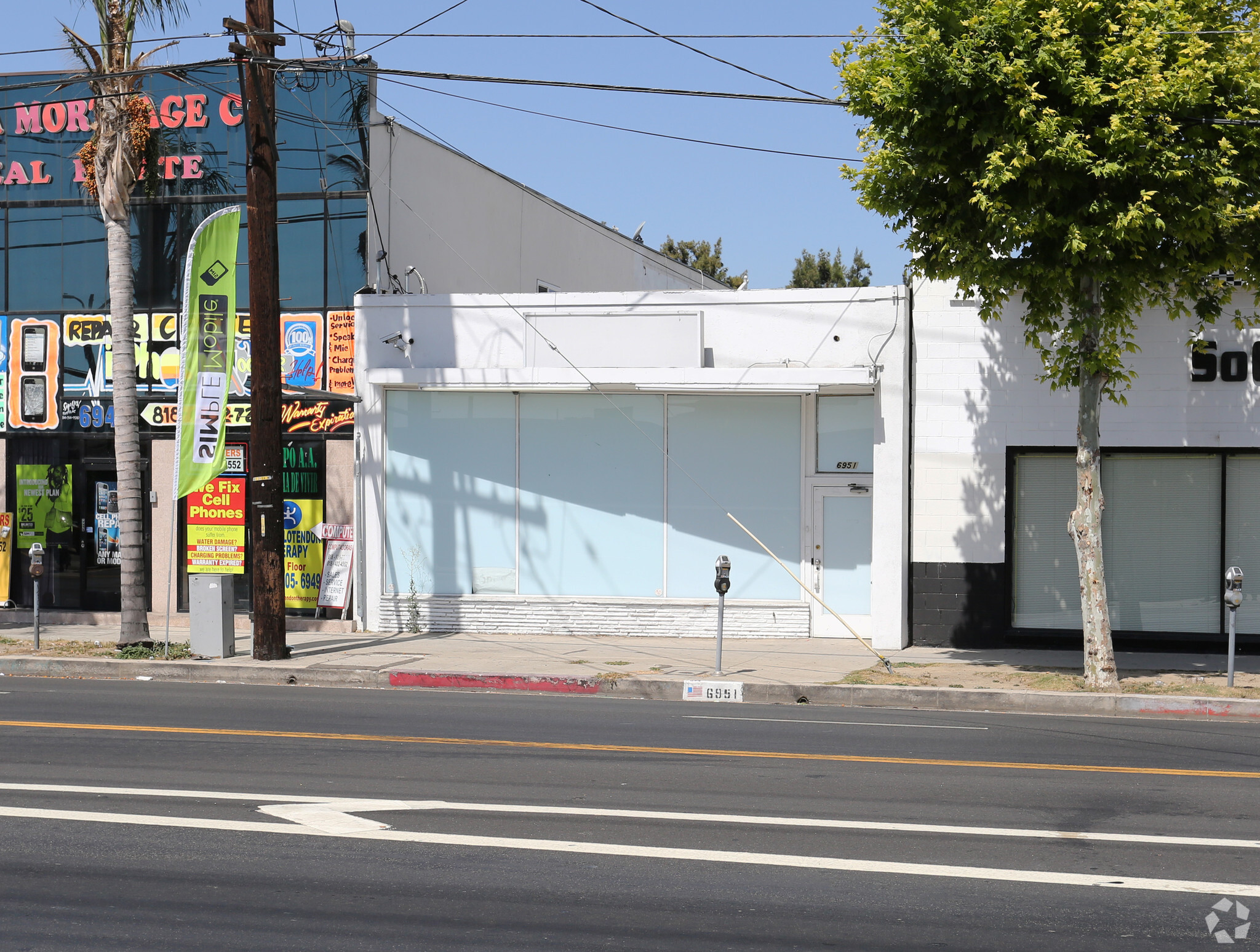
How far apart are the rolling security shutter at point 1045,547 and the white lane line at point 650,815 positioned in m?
9.52

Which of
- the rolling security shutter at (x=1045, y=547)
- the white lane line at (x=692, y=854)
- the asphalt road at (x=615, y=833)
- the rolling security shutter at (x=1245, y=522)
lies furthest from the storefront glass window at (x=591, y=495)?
the white lane line at (x=692, y=854)

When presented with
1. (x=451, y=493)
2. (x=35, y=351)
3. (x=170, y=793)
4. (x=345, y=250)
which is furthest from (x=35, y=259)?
(x=170, y=793)

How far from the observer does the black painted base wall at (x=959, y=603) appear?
52.9 ft

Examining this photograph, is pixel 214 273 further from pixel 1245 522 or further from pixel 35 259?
pixel 1245 522

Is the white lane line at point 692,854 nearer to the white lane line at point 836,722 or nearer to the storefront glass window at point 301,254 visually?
the white lane line at point 836,722

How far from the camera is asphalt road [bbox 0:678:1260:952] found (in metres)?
5.40

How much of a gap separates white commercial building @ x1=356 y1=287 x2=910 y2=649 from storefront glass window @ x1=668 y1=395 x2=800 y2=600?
0.03m

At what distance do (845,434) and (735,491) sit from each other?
1.80m

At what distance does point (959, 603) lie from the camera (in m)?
16.2

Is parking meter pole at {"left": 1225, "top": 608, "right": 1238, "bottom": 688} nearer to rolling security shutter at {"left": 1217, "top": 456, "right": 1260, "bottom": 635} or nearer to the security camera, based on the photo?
rolling security shutter at {"left": 1217, "top": 456, "right": 1260, "bottom": 635}

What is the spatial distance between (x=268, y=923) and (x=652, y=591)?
12.1m

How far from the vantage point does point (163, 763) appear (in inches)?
348


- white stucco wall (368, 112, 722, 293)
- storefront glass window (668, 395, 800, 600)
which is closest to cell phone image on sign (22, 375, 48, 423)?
Result: white stucco wall (368, 112, 722, 293)

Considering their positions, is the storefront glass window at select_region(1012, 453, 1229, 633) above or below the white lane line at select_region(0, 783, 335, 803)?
above
